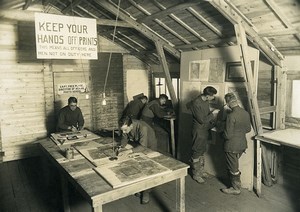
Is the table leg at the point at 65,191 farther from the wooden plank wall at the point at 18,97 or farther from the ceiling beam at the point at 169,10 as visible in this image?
the wooden plank wall at the point at 18,97

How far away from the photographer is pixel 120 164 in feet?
13.2

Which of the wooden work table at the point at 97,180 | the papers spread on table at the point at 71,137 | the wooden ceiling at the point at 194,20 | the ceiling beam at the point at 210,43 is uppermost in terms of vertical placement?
the wooden ceiling at the point at 194,20

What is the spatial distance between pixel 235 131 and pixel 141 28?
3642 mm

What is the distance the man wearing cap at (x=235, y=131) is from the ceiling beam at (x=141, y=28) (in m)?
2.82

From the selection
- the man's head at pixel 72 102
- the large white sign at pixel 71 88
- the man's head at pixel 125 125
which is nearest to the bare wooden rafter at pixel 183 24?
the man's head at pixel 125 125

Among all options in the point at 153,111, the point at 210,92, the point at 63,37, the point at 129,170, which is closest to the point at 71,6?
the point at 63,37

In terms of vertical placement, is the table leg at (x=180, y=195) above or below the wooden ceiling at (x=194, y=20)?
A: below

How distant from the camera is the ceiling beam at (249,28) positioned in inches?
183

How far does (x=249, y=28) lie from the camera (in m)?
5.12

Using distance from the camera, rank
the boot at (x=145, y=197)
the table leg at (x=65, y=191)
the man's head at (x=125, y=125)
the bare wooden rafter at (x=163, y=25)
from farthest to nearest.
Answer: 1. the bare wooden rafter at (x=163, y=25)
2. the boot at (x=145, y=197)
3. the table leg at (x=65, y=191)
4. the man's head at (x=125, y=125)

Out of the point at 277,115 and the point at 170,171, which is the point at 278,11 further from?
the point at 170,171

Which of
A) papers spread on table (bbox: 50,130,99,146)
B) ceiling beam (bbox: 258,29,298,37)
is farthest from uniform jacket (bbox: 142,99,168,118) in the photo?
ceiling beam (bbox: 258,29,298,37)

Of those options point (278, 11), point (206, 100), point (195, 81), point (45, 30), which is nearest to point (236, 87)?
A: point (206, 100)

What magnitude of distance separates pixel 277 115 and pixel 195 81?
218cm
